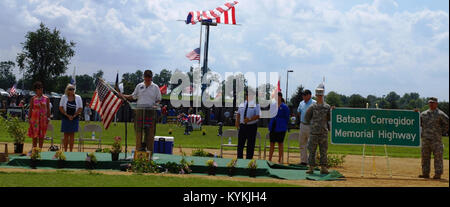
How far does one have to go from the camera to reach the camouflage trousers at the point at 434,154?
11.2 meters

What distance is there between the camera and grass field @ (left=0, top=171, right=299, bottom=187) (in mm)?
7742

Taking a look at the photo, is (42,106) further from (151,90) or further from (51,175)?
(51,175)

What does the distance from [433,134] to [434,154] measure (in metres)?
0.47

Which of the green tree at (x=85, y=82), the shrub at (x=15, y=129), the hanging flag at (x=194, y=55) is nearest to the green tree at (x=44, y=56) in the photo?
the hanging flag at (x=194, y=55)

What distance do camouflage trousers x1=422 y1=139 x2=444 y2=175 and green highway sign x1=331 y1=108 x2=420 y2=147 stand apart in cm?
22

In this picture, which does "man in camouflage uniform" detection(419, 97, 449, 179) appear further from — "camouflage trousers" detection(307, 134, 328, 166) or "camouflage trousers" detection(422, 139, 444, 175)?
"camouflage trousers" detection(307, 134, 328, 166)

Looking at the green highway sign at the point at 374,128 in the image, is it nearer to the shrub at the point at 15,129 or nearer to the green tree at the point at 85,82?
the shrub at the point at 15,129

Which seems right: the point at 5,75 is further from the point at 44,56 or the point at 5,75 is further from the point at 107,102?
the point at 107,102

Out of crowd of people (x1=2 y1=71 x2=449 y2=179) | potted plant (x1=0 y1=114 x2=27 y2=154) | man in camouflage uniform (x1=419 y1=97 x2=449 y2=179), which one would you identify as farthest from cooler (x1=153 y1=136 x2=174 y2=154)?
man in camouflage uniform (x1=419 y1=97 x2=449 y2=179)

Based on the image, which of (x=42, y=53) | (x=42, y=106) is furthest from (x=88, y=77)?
(x=42, y=106)

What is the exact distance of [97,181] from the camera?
26.8 ft

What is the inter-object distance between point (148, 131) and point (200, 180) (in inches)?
101

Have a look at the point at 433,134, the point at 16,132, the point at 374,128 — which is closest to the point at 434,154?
the point at 433,134

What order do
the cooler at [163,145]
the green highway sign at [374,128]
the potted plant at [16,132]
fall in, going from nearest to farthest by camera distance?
the green highway sign at [374,128] < the cooler at [163,145] < the potted plant at [16,132]
